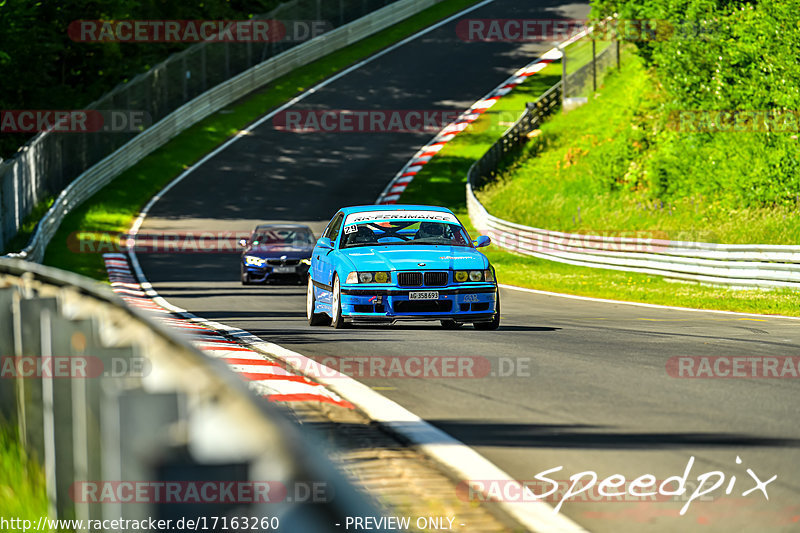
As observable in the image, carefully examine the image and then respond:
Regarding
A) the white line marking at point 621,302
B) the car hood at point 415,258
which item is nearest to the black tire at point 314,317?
the car hood at point 415,258

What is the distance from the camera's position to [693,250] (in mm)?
23047

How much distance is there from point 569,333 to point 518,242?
1857cm

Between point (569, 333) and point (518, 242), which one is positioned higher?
point (569, 333)

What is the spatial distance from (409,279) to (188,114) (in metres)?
39.8

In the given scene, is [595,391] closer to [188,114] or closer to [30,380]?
[30,380]

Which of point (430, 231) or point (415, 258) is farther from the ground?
point (430, 231)

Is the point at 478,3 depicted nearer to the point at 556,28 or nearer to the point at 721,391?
the point at 556,28

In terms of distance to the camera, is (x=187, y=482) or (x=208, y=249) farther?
(x=208, y=249)

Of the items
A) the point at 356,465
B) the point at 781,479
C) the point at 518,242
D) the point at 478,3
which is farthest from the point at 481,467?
the point at 478,3

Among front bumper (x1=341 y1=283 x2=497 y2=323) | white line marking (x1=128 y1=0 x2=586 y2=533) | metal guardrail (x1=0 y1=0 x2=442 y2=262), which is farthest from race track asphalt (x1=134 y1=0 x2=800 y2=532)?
metal guardrail (x1=0 y1=0 x2=442 y2=262)

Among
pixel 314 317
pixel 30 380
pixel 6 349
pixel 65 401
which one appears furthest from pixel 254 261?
pixel 65 401

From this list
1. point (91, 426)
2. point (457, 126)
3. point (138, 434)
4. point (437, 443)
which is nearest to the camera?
point (138, 434)

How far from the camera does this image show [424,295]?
44.6ft

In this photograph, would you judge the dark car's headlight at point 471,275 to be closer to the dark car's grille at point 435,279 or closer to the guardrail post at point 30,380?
the dark car's grille at point 435,279
